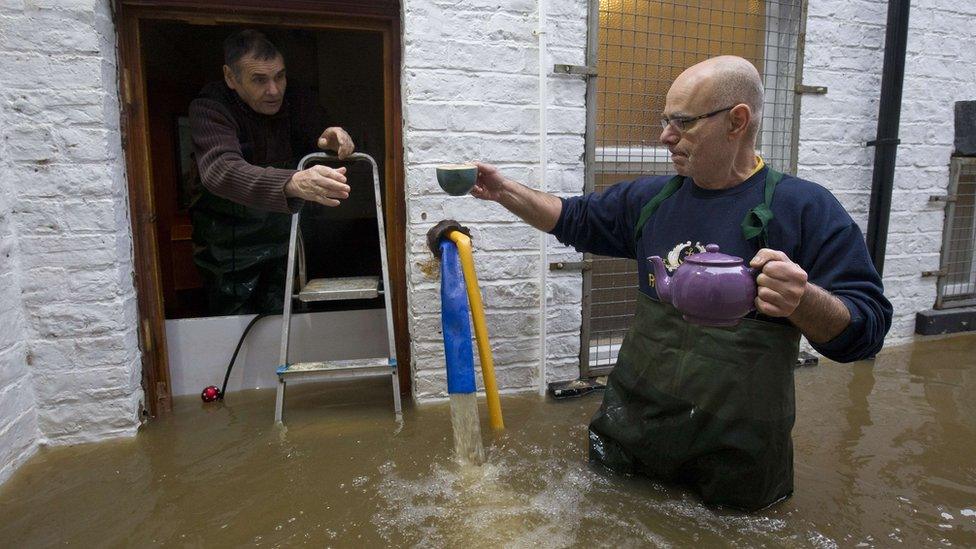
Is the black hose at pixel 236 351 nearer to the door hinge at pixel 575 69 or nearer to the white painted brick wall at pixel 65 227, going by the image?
the white painted brick wall at pixel 65 227

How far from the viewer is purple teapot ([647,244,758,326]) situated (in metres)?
1.55

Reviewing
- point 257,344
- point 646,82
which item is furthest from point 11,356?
point 646,82

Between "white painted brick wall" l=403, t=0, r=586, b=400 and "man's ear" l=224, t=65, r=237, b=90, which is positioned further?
"man's ear" l=224, t=65, r=237, b=90

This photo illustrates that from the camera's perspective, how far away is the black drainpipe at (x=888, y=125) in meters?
3.55

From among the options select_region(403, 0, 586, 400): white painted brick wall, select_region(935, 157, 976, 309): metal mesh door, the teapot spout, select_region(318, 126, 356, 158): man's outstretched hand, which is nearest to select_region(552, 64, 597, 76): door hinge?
select_region(403, 0, 586, 400): white painted brick wall

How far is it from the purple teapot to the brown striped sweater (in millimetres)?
1704

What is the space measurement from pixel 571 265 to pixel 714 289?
1.63 meters

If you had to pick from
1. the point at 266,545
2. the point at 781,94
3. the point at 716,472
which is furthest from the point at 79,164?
the point at 781,94

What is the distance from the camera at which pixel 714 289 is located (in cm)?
155

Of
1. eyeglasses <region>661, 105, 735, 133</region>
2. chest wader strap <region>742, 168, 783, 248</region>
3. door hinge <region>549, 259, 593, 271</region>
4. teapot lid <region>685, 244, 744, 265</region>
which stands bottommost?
door hinge <region>549, 259, 593, 271</region>

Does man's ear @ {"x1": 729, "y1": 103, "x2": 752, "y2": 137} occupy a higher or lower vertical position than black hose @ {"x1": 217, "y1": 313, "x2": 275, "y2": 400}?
higher

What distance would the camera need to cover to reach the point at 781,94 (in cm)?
354

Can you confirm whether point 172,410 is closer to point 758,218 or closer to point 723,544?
point 723,544

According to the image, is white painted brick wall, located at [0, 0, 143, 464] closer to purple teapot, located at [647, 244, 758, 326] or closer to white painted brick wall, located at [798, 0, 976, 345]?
purple teapot, located at [647, 244, 758, 326]
